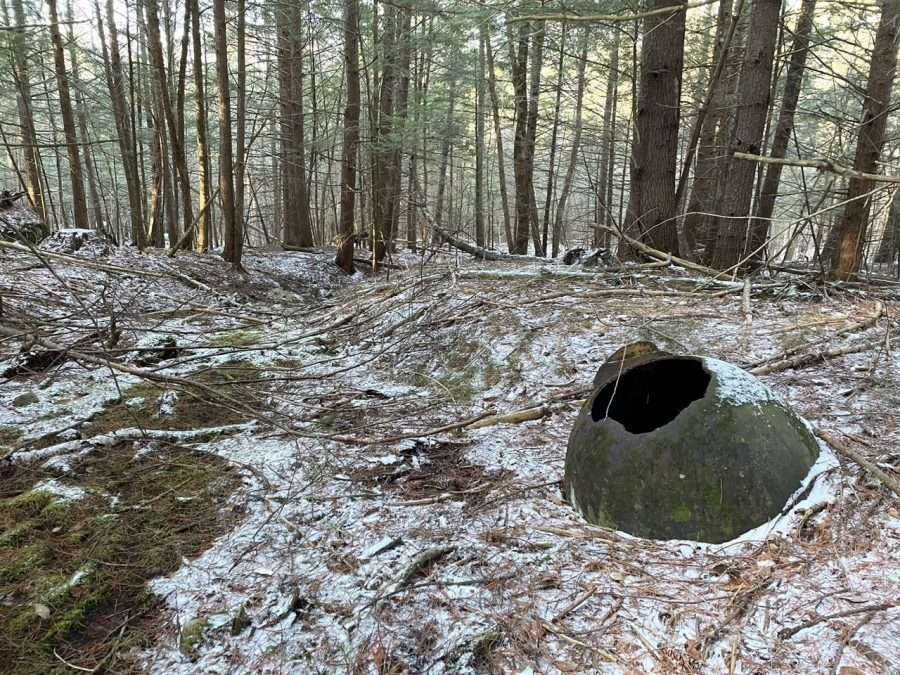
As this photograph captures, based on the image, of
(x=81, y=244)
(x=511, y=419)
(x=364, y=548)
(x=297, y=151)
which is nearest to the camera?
(x=364, y=548)

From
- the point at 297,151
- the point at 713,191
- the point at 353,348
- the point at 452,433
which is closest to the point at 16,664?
the point at 452,433

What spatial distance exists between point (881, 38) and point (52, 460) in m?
8.89

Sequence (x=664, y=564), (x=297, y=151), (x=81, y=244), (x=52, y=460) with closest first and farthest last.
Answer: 1. (x=664, y=564)
2. (x=52, y=460)
3. (x=81, y=244)
4. (x=297, y=151)

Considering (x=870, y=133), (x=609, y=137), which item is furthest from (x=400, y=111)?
(x=870, y=133)

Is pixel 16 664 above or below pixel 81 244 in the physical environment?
below

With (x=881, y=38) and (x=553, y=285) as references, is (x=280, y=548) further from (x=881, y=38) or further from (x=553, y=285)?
(x=881, y=38)

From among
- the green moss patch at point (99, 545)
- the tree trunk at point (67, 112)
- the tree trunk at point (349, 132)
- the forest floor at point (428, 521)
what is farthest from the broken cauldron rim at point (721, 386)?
the tree trunk at point (67, 112)

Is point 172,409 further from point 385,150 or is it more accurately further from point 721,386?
point 385,150

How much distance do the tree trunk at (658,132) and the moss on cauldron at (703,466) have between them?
4474mm

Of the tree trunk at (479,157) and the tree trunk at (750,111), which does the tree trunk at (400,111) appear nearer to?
the tree trunk at (479,157)

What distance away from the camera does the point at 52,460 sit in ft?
10.8

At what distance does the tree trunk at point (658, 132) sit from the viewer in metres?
6.52

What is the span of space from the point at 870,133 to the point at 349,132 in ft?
26.9

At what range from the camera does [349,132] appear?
33.7 ft
